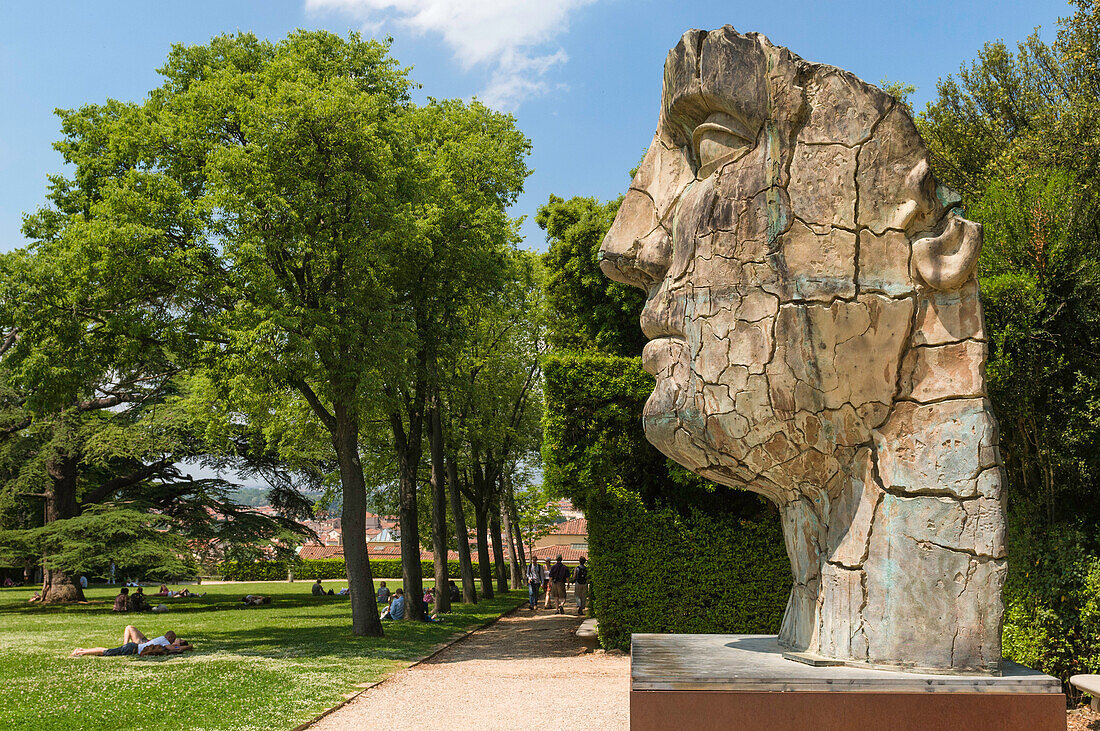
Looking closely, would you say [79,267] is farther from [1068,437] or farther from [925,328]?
[1068,437]

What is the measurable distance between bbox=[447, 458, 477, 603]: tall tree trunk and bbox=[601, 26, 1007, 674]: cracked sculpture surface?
771 inches

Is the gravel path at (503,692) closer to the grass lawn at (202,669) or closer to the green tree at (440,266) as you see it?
the grass lawn at (202,669)

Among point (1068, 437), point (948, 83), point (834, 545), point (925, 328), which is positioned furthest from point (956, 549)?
point (948, 83)

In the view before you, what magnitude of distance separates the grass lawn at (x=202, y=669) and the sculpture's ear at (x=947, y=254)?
740 cm

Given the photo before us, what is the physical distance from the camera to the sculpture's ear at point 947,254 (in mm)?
4684

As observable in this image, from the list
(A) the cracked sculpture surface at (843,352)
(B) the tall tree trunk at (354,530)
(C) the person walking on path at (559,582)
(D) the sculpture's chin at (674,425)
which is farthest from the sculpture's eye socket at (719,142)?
(C) the person walking on path at (559,582)

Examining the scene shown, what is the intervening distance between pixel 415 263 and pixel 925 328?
14.3 meters

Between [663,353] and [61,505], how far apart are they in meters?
29.1

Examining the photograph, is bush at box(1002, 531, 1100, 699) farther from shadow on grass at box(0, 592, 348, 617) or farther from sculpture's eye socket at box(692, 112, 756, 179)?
shadow on grass at box(0, 592, 348, 617)

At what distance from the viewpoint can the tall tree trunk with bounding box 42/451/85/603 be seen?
27.1 meters

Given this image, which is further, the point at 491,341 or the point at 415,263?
the point at 491,341

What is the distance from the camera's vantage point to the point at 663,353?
5359 mm

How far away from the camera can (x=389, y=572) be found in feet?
168

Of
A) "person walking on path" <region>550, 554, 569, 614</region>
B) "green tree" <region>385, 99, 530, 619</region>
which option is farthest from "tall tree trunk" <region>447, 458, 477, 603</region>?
"person walking on path" <region>550, 554, 569, 614</region>
